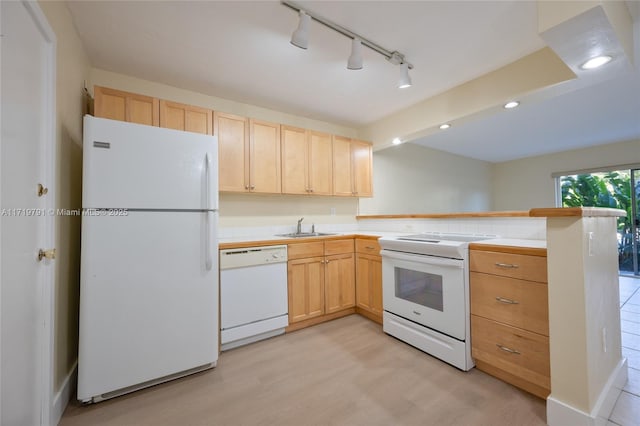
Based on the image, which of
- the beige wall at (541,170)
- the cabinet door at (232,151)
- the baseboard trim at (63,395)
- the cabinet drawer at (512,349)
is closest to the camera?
the baseboard trim at (63,395)

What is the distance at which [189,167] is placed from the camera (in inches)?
73.5

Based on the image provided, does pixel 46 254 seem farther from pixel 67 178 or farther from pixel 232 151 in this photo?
pixel 232 151

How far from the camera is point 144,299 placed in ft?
5.57

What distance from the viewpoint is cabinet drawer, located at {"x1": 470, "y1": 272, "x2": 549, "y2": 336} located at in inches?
60.7

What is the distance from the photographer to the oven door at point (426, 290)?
6.20 ft

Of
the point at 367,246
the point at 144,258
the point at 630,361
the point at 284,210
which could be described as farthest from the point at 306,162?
the point at 630,361

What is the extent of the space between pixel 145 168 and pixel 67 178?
496 millimetres

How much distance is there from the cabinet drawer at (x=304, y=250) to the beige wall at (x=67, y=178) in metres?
1.59

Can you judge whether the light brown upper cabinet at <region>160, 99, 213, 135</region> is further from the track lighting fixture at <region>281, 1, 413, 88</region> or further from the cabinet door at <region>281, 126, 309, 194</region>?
the track lighting fixture at <region>281, 1, 413, 88</region>

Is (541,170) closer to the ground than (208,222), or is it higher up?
higher up

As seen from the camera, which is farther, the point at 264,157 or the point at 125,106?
the point at 264,157

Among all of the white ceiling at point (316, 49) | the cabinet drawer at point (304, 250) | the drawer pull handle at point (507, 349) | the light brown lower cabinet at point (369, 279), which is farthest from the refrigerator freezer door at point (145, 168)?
the drawer pull handle at point (507, 349)

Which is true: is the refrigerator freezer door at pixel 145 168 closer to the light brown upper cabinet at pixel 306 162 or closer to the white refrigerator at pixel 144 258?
the white refrigerator at pixel 144 258

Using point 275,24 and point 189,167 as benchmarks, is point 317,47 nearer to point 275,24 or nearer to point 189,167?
point 275,24
